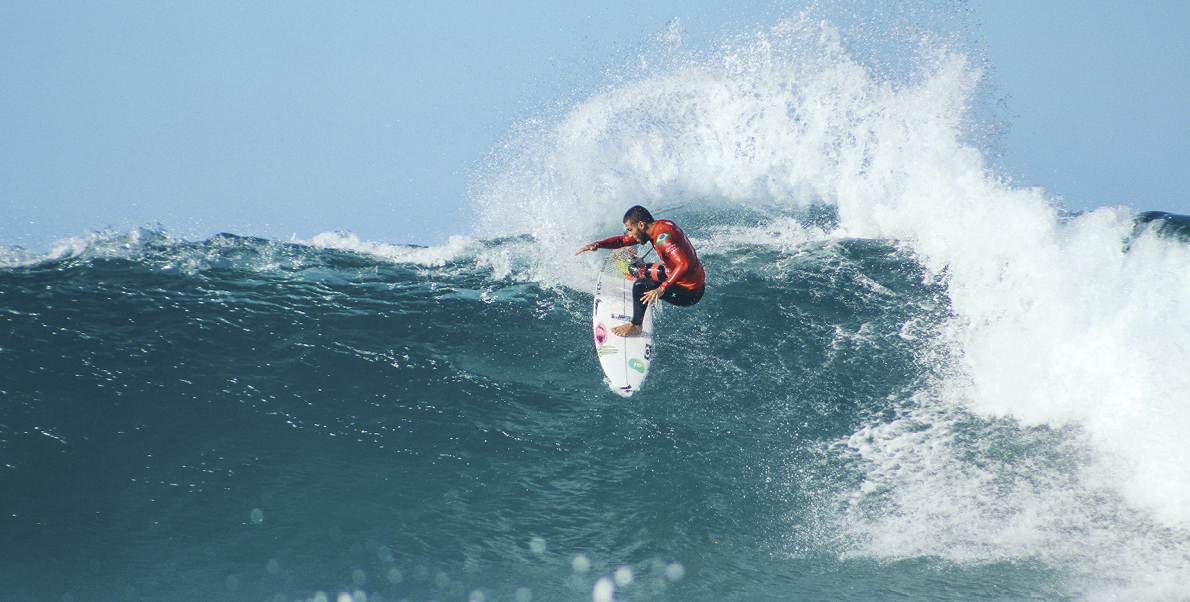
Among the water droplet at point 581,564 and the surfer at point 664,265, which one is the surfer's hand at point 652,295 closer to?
the surfer at point 664,265

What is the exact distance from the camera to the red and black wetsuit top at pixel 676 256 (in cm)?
593

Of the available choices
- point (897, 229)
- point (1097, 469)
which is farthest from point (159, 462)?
point (897, 229)

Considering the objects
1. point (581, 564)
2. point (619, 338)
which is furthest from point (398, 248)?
point (581, 564)

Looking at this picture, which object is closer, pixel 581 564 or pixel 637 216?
pixel 581 564

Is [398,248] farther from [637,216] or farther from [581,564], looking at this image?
[581,564]

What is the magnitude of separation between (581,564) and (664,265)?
109 inches

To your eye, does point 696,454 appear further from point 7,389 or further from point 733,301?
point 7,389

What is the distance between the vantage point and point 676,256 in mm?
5941

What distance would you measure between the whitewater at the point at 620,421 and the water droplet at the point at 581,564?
25 millimetres

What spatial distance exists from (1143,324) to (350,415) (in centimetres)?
771

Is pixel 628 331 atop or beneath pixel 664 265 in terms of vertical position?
beneath

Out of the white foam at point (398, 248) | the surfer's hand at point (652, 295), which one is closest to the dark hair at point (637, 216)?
the surfer's hand at point (652, 295)

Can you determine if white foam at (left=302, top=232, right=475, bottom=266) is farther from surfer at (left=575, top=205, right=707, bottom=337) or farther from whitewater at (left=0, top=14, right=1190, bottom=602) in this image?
surfer at (left=575, top=205, right=707, bottom=337)

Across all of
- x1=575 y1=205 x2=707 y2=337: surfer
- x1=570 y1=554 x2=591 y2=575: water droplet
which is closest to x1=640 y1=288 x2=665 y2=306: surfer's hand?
x1=575 y1=205 x2=707 y2=337: surfer
